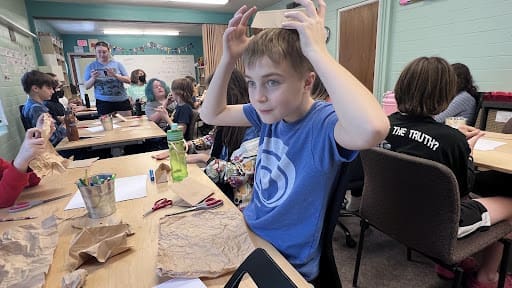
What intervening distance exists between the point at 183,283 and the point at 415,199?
1.00 m

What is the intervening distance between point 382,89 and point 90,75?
3.95 m

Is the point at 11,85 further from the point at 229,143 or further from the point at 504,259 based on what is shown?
the point at 504,259

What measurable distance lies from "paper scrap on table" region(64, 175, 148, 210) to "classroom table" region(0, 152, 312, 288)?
3 centimetres

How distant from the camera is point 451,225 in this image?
3.66ft

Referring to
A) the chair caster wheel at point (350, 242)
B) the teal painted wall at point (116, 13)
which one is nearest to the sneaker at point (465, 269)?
the chair caster wheel at point (350, 242)

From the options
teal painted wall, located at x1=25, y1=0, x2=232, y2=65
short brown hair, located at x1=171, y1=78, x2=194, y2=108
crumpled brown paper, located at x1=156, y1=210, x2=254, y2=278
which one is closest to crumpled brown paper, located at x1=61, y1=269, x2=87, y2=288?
crumpled brown paper, located at x1=156, y1=210, x2=254, y2=278

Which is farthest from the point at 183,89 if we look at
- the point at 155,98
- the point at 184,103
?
the point at 155,98

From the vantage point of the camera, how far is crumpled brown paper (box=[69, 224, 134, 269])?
2.30 ft

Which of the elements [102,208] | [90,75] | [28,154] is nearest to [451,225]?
[102,208]

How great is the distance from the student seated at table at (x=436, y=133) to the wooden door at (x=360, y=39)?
9.90 ft

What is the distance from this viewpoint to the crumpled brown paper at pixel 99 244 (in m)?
0.70

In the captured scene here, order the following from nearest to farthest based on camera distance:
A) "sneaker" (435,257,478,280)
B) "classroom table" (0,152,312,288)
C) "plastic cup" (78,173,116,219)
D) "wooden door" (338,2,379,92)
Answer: "classroom table" (0,152,312,288) → "plastic cup" (78,173,116,219) → "sneaker" (435,257,478,280) → "wooden door" (338,2,379,92)

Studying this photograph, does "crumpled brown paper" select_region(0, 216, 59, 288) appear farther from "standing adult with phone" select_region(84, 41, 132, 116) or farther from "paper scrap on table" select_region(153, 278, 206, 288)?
"standing adult with phone" select_region(84, 41, 132, 116)

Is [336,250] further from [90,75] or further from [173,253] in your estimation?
[90,75]
